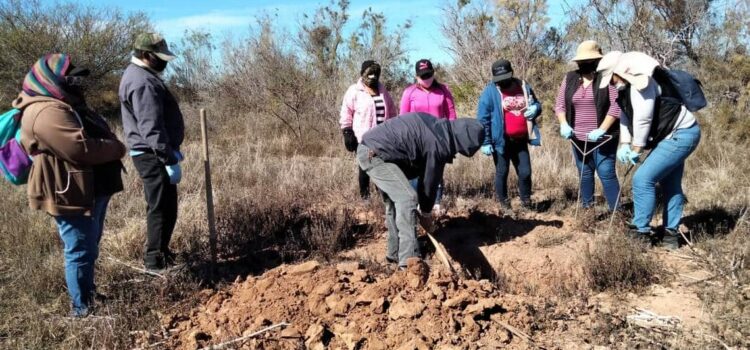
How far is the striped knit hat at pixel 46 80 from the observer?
3.02 m

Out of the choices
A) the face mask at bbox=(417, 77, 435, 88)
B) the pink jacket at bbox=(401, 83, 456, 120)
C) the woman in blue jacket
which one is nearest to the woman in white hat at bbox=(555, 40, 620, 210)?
the woman in blue jacket

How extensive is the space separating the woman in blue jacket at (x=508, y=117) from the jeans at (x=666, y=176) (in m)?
1.20

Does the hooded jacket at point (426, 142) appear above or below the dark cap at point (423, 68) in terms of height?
below

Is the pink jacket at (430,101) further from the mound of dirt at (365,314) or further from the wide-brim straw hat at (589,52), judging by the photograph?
the mound of dirt at (365,314)

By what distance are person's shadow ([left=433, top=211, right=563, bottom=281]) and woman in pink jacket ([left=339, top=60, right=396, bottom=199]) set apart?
1.27m

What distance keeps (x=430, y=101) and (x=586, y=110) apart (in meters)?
1.44

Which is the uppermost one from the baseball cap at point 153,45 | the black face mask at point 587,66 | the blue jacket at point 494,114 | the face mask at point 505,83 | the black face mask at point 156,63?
the baseball cap at point 153,45

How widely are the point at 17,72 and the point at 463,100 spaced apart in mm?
12775

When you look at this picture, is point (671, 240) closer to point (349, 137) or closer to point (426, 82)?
point (426, 82)

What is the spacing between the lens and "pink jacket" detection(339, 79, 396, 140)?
210 inches

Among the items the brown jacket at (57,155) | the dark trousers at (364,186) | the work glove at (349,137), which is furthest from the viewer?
the dark trousers at (364,186)

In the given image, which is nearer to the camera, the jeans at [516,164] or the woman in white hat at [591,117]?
the woman in white hat at [591,117]

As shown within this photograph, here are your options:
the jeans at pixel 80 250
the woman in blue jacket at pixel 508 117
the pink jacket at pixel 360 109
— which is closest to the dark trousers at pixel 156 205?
the jeans at pixel 80 250

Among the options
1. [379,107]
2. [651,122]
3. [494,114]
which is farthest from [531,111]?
[379,107]
